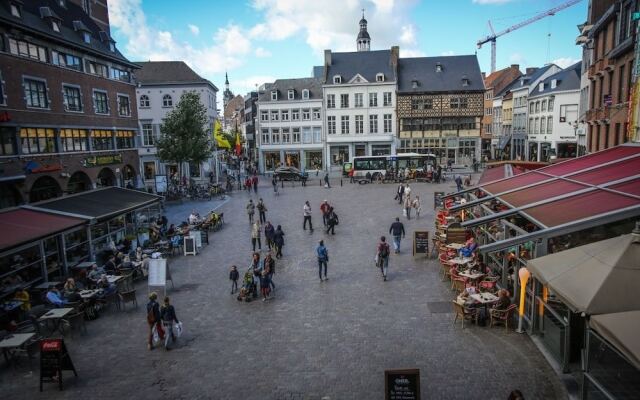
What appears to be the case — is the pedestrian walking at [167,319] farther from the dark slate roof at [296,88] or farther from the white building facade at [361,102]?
the dark slate roof at [296,88]

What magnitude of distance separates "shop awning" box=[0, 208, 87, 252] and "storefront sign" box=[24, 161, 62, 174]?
352 inches

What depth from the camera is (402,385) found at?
6.91m

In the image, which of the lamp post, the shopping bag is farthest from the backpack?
the shopping bag

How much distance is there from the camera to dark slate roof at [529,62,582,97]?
44500 mm

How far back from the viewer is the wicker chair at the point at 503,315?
35.6 ft

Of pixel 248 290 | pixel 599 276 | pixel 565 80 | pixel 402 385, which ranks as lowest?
pixel 248 290

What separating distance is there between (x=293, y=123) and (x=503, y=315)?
159 ft

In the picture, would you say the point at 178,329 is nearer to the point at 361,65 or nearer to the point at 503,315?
the point at 503,315

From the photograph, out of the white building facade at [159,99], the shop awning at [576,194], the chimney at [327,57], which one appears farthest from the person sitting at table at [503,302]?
the chimney at [327,57]

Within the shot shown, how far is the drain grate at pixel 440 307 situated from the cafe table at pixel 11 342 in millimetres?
10172

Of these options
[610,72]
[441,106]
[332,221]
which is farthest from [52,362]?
[441,106]

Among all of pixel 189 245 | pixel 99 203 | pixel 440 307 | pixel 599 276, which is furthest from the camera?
pixel 99 203

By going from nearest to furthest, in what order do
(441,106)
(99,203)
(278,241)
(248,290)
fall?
(248,290) < (278,241) < (99,203) < (441,106)

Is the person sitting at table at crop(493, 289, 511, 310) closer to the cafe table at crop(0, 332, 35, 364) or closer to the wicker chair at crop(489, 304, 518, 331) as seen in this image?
the wicker chair at crop(489, 304, 518, 331)
